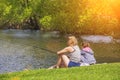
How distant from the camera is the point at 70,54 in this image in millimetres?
17703

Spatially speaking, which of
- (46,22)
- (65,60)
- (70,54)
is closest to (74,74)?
(65,60)

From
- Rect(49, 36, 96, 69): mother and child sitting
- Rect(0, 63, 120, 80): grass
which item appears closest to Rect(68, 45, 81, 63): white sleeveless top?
Rect(49, 36, 96, 69): mother and child sitting

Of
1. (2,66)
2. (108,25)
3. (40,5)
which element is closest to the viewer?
(2,66)

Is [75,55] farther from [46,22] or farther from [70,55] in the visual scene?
[46,22]

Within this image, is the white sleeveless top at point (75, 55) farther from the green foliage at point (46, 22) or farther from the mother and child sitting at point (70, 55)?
the green foliage at point (46, 22)

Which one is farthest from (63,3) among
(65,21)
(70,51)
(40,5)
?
(70,51)

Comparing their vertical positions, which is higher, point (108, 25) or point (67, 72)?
point (67, 72)

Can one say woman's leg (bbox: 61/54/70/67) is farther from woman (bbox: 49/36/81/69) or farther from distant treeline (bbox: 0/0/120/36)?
distant treeline (bbox: 0/0/120/36)

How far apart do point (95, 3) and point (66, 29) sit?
337 inches

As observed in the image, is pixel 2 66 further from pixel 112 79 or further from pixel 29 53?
pixel 112 79

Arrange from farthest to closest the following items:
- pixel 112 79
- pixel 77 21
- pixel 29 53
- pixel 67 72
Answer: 1. pixel 77 21
2. pixel 29 53
3. pixel 67 72
4. pixel 112 79

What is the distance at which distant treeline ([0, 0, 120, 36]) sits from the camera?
2503 inches

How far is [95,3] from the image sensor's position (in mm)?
65312

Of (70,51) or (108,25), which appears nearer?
(70,51)
